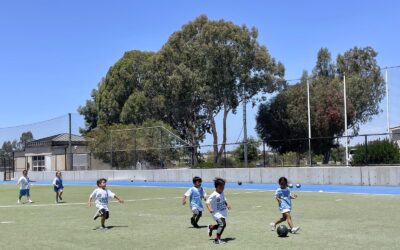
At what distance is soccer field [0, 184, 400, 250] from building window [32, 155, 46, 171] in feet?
118

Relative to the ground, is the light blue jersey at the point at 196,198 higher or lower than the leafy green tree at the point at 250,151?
lower

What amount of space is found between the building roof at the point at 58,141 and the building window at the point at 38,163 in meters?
1.33

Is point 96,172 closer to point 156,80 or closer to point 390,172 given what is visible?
point 156,80

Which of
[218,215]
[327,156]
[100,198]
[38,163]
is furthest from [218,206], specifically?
[38,163]

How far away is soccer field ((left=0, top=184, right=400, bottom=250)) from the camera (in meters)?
10.5

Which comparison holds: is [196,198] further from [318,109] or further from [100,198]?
[318,109]

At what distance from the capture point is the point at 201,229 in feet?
42.0

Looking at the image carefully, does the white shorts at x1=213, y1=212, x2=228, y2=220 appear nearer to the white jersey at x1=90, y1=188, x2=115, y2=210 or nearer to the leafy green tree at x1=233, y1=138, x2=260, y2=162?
the white jersey at x1=90, y1=188, x2=115, y2=210

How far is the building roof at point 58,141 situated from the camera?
166ft

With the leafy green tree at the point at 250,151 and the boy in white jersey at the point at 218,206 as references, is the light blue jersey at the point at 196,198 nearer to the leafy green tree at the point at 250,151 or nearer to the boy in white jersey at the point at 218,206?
the boy in white jersey at the point at 218,206

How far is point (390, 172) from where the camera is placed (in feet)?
86.1

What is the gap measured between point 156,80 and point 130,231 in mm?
37084

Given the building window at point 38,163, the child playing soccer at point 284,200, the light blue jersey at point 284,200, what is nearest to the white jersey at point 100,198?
the child playing soccer at point 284,200

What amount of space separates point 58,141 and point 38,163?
4.05 m
